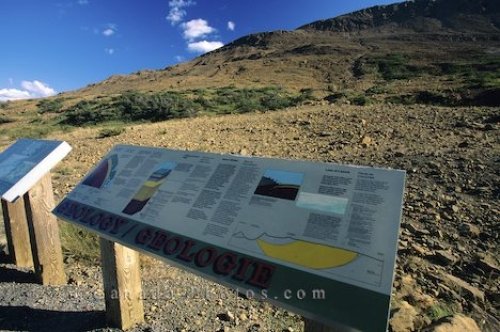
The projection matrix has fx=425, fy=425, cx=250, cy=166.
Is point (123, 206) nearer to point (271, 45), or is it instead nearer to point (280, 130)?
point (280, 130)

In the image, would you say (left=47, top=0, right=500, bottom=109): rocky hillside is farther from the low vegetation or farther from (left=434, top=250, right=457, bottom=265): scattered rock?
(left=434, top=250, right=457, bottom=265): scattered rock

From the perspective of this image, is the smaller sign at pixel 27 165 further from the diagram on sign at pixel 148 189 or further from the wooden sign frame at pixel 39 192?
the diagram on sign at pixel 148 189

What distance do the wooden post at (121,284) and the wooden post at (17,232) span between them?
60.0 inches

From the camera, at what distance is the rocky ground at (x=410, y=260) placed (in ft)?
10.2

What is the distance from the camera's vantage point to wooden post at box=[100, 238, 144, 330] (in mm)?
2764

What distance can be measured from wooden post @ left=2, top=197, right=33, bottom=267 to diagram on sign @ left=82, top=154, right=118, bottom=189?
1.25m

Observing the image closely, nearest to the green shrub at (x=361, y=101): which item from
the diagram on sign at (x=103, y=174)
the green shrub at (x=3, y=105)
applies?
the diagram on sign at (x=103, y=174)

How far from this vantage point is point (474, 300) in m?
3.31

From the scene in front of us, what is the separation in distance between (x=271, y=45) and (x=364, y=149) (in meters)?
53.9

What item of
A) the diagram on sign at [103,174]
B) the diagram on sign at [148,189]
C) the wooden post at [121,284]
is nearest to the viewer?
the diagram on sign at [148,189]

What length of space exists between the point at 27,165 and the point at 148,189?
4.66ft

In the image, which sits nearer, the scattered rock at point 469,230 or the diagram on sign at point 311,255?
the diagram on sign at point 311,255

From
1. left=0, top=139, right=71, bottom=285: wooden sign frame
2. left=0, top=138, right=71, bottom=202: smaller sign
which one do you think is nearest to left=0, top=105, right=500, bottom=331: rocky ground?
left=0, top=139, right=71, bottom=285: wooden sign frame

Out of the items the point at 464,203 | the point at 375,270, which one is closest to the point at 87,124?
the point at 464,203
